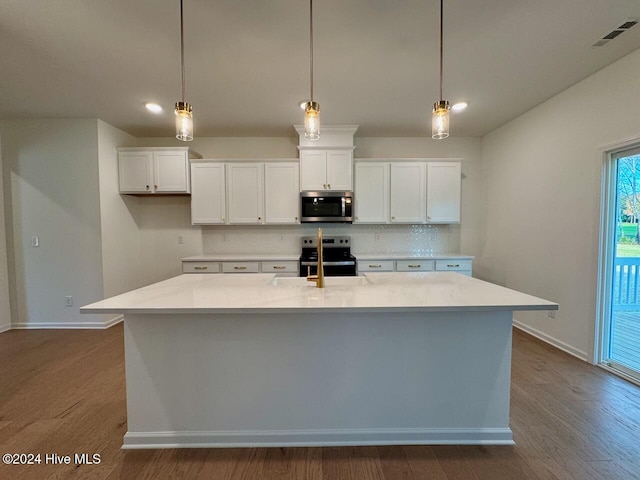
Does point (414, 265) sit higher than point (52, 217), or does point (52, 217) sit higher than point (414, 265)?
point (52, 217)

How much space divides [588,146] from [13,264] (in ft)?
21.4

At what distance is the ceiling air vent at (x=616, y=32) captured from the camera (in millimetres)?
1863

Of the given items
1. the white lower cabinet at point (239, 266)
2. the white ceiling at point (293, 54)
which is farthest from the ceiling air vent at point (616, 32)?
the white lower cabinet at point (239, 266)

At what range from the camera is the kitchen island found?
1.64m

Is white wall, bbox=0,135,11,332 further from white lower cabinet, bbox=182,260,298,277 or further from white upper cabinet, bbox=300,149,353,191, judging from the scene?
white upper cabinet, bbox=300,149,353,191

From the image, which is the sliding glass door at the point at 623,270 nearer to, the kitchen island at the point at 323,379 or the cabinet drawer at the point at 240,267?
the kitchen island at the point at 323,379

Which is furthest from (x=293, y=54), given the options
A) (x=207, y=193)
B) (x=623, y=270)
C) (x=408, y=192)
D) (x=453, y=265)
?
(x=623, y=270)

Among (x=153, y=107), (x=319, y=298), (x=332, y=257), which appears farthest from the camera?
(x=332, y=257)

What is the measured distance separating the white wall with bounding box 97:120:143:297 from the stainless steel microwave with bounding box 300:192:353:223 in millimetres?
2440

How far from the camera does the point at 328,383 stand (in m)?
1.66

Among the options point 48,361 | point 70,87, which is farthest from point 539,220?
point 48,361

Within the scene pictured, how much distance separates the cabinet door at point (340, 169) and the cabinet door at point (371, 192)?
0.16 m

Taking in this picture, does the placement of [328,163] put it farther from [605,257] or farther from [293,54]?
[605,257]

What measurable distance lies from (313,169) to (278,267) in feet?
4.46
